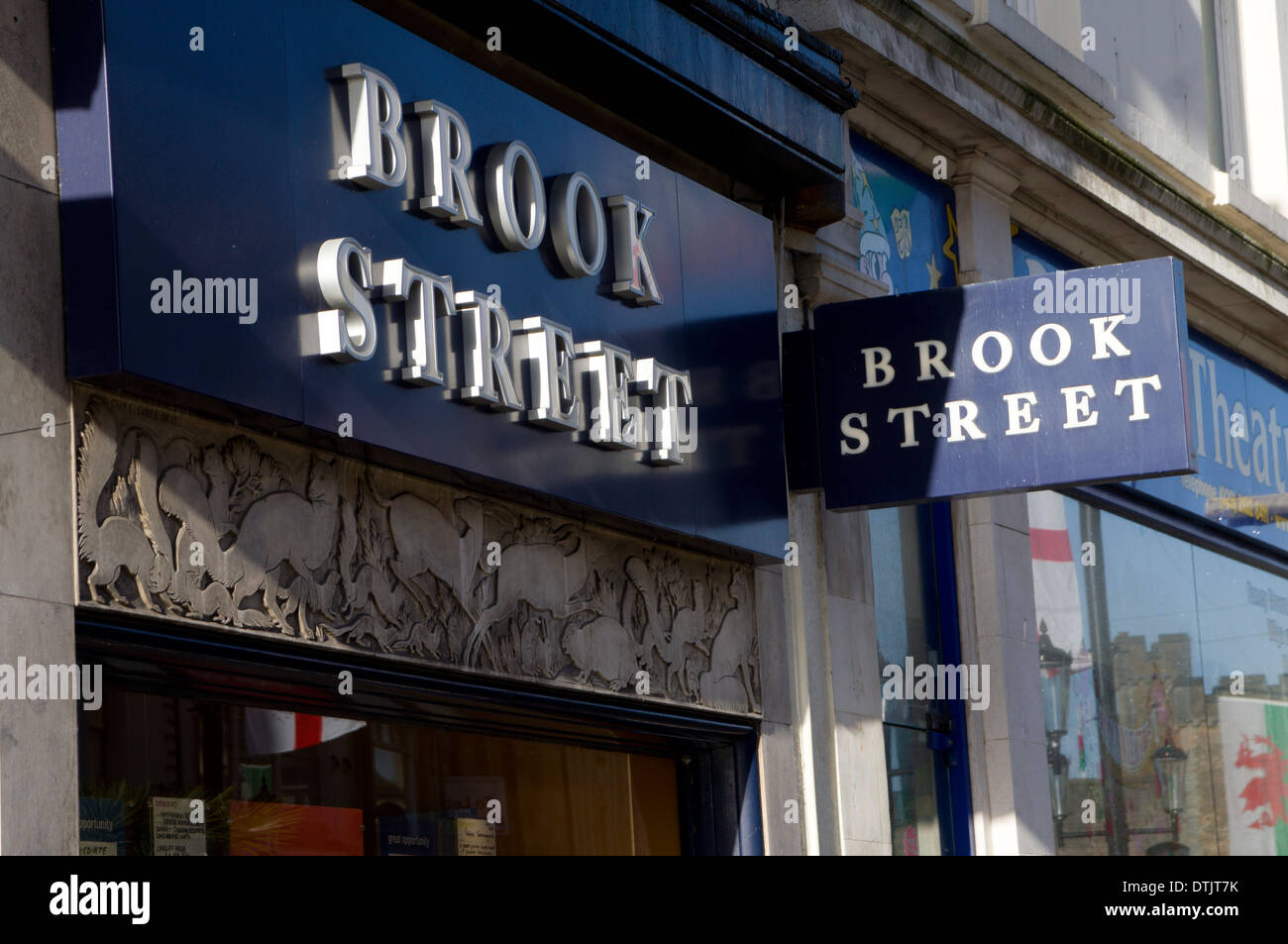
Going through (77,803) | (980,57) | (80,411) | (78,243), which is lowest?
(77,803)

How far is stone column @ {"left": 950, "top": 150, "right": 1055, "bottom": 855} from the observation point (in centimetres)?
1055

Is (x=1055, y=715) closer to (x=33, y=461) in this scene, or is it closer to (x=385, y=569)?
(x=385, y=569)

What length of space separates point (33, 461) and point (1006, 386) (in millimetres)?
4682

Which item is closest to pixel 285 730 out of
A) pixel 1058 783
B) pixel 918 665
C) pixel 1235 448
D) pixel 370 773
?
pixel 370 773

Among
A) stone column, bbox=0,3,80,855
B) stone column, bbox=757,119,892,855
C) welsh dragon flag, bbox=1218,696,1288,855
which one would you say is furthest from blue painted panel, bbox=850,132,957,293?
stone column, bbox=0,3,80,855

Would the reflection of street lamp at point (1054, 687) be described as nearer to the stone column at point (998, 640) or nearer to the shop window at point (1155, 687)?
the shop window at point (1155, 687)

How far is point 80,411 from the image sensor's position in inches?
212

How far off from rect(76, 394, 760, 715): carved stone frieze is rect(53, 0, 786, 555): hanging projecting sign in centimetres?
18

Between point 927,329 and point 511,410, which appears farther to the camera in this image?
point 927,329

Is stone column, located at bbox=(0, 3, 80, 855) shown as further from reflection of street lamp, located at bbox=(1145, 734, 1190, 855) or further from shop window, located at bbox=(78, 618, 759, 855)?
reflection of street lamp, located at bbox=(1145, 734, 1190, 855)

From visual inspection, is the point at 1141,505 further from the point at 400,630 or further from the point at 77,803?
the point at 77,803

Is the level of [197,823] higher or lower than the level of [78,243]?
lower

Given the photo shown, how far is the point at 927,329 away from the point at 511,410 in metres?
2.56
